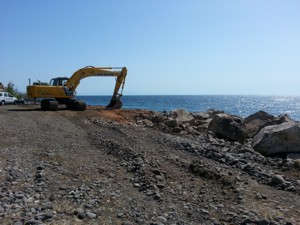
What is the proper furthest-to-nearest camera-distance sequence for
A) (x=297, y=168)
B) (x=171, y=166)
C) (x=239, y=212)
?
(x=297, y=168) < (x=171, y=166) < (x=239, y=212)

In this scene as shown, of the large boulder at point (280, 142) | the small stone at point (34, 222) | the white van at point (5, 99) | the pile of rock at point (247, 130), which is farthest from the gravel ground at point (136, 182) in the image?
the white van at point (5, 99)

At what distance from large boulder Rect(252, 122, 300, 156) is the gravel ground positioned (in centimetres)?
98

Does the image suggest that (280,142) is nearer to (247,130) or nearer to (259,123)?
(247,130)

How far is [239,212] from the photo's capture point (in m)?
7.07

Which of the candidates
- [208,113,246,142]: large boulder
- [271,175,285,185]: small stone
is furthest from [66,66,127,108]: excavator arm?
[271,175,285,185]: small stone

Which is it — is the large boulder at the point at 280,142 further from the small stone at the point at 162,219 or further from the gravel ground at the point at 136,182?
the small stone at the point at 162,219

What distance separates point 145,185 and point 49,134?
7.25 m

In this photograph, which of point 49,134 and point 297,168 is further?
point 49,134

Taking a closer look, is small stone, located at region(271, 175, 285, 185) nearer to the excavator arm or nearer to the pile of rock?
the pile of rock

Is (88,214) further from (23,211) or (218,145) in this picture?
(218,145)

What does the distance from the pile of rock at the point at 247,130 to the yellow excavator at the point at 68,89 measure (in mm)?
5035

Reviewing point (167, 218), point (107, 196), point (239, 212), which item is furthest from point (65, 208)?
point (239, 212)

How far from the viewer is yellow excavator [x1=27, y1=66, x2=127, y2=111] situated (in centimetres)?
2462

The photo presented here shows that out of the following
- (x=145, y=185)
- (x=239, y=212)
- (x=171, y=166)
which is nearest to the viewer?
(x=239, y=212)
